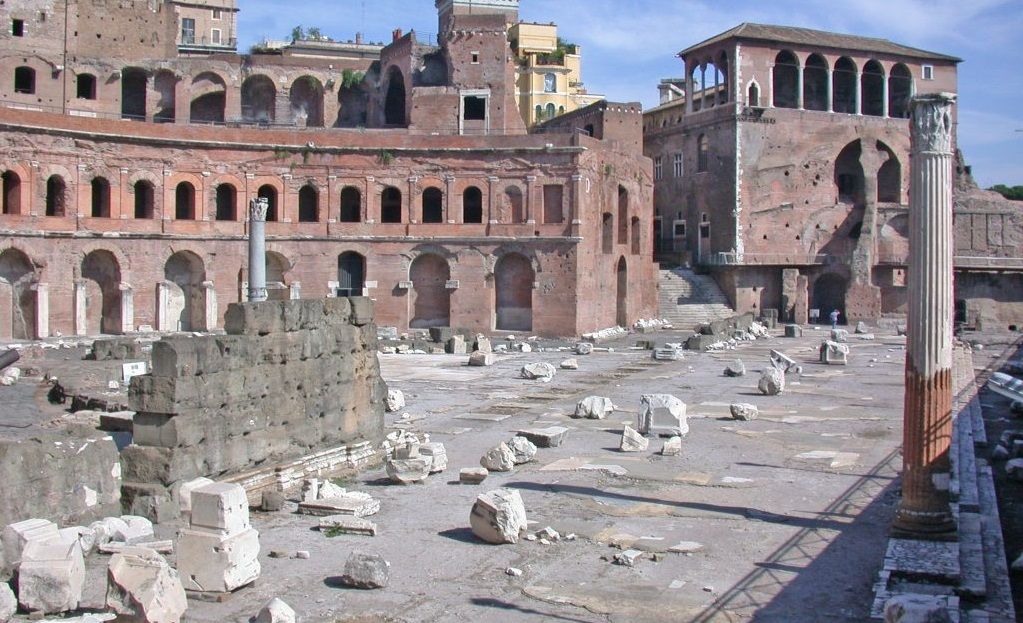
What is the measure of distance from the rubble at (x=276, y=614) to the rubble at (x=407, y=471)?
5.90m

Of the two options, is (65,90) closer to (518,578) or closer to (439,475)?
(439,475)

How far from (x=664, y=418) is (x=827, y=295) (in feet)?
123

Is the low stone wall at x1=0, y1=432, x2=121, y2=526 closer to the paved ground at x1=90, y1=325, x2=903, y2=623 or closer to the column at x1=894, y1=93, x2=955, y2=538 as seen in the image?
the paved ground at x1=90, y1=325, x2=903, y2=623

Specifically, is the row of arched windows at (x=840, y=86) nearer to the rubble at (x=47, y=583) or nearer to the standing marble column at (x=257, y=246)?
the standing marble column at (x=257, y=246)

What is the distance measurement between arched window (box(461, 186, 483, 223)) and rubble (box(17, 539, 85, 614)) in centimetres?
3204

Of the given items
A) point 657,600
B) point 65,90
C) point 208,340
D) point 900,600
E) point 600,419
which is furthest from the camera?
point 65,90

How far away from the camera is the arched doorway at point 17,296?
3366 centimetres

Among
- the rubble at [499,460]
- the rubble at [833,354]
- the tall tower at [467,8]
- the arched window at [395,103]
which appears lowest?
the rubble at [499,460]

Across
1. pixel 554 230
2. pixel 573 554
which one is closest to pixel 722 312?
pixel 554 230

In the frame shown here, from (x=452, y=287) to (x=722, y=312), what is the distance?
1547 cm

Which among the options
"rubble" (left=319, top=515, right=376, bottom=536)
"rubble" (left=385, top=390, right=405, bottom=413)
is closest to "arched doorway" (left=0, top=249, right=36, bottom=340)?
"rubble" (left=385, top=390, right=405, bottom=413)

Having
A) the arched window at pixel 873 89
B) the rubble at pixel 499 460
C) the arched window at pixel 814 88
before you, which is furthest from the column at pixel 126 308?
the arched window at pixel 873 89

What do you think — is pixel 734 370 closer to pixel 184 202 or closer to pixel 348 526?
pixel 348 526

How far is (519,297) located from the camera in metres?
40.2
